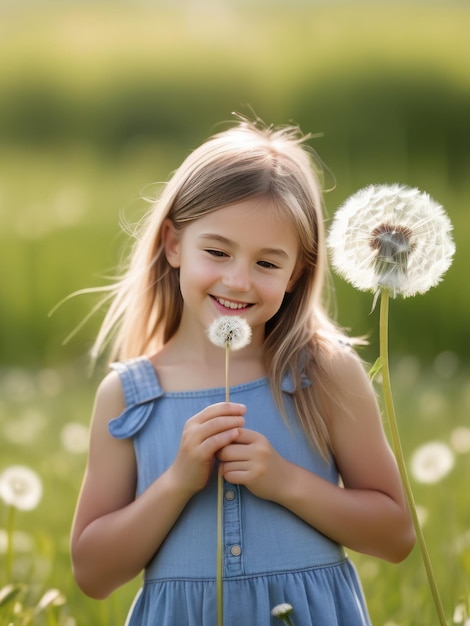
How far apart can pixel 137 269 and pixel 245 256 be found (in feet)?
1.10

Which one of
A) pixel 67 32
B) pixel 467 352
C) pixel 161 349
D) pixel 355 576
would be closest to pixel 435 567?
pixel 355 576

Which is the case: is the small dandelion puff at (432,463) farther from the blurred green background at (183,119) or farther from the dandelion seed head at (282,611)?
the blurred green background at (183,119)

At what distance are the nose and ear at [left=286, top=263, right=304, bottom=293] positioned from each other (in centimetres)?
19

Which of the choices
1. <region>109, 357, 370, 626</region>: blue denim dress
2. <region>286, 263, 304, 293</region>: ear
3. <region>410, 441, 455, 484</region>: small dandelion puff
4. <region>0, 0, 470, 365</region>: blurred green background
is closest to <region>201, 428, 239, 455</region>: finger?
<region>109, 357, 370, 626</region>: blue denim dress

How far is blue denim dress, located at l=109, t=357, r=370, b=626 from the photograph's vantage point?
1636 mm

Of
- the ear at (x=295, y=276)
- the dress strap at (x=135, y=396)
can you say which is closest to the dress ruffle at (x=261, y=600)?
the dress strap at (x=135, y=396)

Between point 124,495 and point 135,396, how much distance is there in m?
0.16

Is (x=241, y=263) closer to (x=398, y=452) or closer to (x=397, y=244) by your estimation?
(x=397, y=244)

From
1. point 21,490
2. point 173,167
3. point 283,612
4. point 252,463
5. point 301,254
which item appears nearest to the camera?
point 283,612

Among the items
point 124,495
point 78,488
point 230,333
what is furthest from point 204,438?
point 78,488

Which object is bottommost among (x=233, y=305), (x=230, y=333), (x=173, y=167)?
(x=230, y=333)

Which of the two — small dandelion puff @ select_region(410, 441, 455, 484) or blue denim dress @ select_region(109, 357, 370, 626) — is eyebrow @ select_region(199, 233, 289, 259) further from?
small dandelion puff @ select_region(410, 441, 455, 484)

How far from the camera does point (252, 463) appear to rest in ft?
5.17

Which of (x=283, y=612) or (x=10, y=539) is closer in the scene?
(x=283, y=612)
